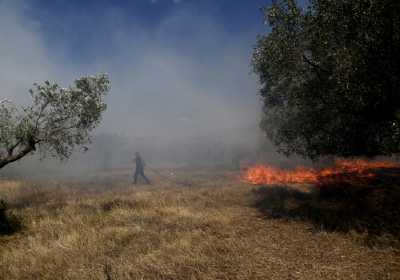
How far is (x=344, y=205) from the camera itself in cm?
1345

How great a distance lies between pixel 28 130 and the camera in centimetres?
1379

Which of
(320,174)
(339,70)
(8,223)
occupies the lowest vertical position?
(8,223)

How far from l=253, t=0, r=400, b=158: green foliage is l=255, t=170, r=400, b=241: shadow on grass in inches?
98.5

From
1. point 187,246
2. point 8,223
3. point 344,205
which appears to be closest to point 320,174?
point 344,205

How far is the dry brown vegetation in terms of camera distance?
24.5 feet

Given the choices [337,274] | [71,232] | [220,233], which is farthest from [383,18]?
[71,232]

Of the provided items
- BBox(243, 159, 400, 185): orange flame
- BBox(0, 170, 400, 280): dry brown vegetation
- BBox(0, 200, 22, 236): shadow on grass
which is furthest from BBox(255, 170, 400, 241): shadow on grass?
BBox(0, 200, 22, 236): shadow on grass

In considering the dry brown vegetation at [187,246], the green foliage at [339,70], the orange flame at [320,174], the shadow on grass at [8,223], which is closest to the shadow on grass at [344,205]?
the dry brown vegetation at [187,246]

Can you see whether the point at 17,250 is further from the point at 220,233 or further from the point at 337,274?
the point at 337,274

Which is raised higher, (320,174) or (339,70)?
(339,70)

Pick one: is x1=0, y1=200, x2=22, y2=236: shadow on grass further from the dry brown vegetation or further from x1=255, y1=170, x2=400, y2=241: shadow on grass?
x1=255, y1=170, x2=400, y2=241: shadow on grass

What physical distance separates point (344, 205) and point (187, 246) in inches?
341

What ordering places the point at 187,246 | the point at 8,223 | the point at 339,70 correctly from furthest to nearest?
the point at 8,223 < the point at 339,70 < the point at 187,246

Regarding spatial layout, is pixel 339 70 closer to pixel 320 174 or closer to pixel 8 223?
pixel 320 174
